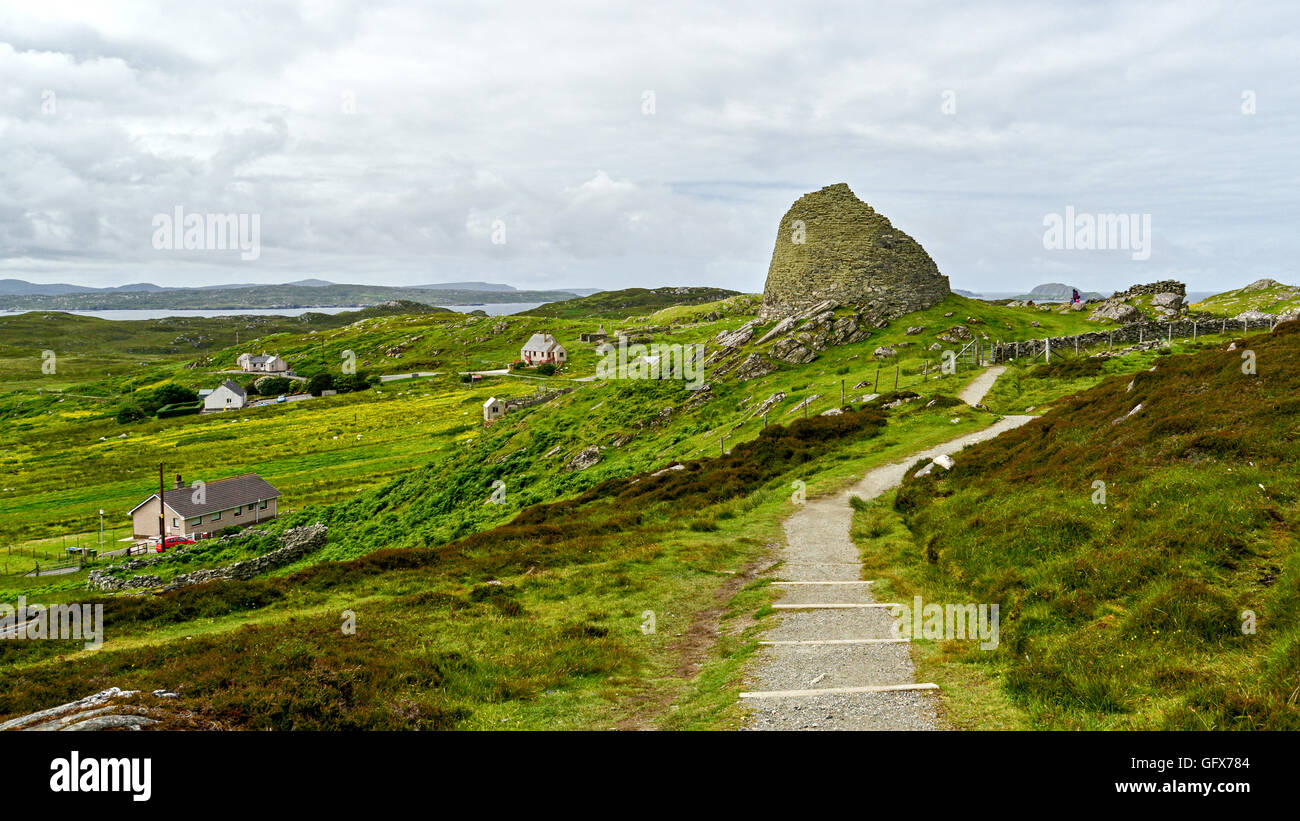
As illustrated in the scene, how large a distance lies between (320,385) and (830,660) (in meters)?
186

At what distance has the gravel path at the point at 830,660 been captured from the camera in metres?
10.6

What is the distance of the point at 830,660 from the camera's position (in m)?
13.3

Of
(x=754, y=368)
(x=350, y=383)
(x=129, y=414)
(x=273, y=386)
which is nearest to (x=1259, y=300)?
(x=754, y=368)

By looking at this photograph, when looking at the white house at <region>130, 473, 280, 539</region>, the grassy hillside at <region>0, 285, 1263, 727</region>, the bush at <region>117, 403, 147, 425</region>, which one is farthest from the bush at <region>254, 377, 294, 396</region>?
the white house at <region>130, 473, 280, 539</region>

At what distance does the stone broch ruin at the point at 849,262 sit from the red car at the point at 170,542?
63.9 meters

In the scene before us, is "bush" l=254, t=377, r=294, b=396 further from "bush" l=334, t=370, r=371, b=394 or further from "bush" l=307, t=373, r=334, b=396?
"bush" l=334, t=370, r=371, b=394

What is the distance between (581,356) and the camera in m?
181

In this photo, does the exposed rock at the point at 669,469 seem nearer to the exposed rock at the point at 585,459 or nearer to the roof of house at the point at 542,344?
the exposed rock at the point at 585,459

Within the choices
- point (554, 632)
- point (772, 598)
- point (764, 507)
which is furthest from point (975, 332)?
point (554, 632)

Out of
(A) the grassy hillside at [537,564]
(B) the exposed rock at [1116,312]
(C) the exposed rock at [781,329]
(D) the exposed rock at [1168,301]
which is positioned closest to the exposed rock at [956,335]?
(A) the grassy hillside at [537,564]

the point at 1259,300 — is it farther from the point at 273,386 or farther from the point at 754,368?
the point at 273,386
